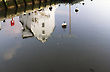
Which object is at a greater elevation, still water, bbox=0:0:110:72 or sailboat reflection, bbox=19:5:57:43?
sailboat reflection, bbox=19:5:57:43

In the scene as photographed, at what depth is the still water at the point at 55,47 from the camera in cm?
1758

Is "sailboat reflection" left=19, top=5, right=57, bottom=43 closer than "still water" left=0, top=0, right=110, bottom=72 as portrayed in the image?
No

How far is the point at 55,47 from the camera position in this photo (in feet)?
73.3

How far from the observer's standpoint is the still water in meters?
17.6

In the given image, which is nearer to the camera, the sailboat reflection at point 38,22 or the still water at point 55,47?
the still water at point 55,47

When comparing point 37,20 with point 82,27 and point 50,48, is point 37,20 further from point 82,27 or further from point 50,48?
point 50,48

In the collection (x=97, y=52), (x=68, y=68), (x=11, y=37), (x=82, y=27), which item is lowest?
(x=68, y=68)

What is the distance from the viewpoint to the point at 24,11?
35719mm

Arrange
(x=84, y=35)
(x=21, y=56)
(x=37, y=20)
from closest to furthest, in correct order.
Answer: (x=21, y=56) → (x=84, y=35) → (x=37, y=20)

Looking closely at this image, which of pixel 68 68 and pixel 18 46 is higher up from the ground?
pixel 18 46

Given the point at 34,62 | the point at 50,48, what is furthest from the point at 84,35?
the point at 34,62

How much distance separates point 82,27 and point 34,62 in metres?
17.5

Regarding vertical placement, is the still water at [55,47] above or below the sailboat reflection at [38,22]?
below

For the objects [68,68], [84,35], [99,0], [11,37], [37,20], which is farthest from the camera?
[99,0]
